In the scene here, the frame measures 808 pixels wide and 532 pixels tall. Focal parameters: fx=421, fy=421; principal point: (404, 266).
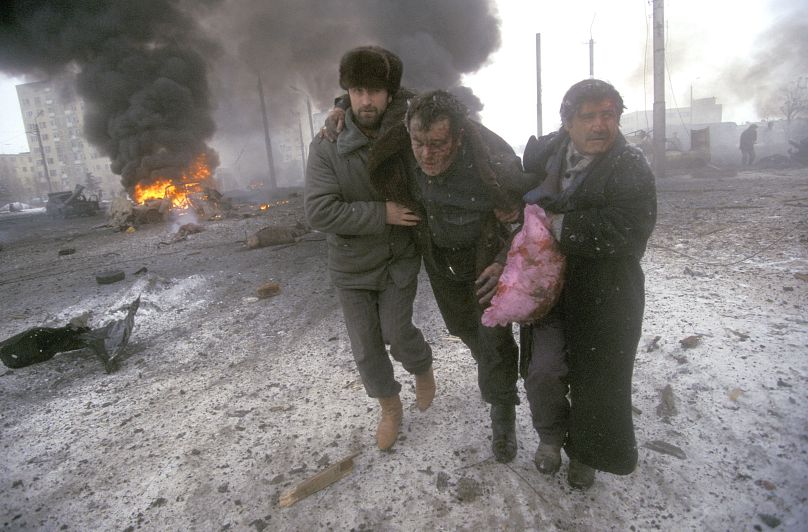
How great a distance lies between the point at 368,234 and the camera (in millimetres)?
2225

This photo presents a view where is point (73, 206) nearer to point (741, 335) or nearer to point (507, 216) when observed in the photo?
point (507, 216)

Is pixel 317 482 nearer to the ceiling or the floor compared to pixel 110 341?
nearer to the floor

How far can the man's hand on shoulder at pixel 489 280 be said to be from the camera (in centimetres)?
196

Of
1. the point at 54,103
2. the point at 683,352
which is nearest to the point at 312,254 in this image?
the point at 683,352

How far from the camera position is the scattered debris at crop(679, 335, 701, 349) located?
2.95m

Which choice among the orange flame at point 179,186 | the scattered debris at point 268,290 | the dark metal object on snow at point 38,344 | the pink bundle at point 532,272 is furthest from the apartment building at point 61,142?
the pink bundle at point 532,272

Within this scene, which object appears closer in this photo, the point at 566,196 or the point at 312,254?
the point at 566,196

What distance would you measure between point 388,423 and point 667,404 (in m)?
1.62

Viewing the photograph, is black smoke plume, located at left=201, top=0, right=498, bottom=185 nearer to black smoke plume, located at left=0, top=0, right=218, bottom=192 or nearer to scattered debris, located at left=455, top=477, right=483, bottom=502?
black smoke plume, located at left=0, top=0, right=218, bottom=192

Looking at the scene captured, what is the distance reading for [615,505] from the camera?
1.83 meters

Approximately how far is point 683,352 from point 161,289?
596 cm

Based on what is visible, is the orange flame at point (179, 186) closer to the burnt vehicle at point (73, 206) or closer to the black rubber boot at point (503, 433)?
the burnt vehicle at point (73, 206)

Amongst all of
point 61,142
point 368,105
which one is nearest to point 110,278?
point 368,105

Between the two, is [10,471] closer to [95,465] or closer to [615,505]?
Answer: [95,465]
